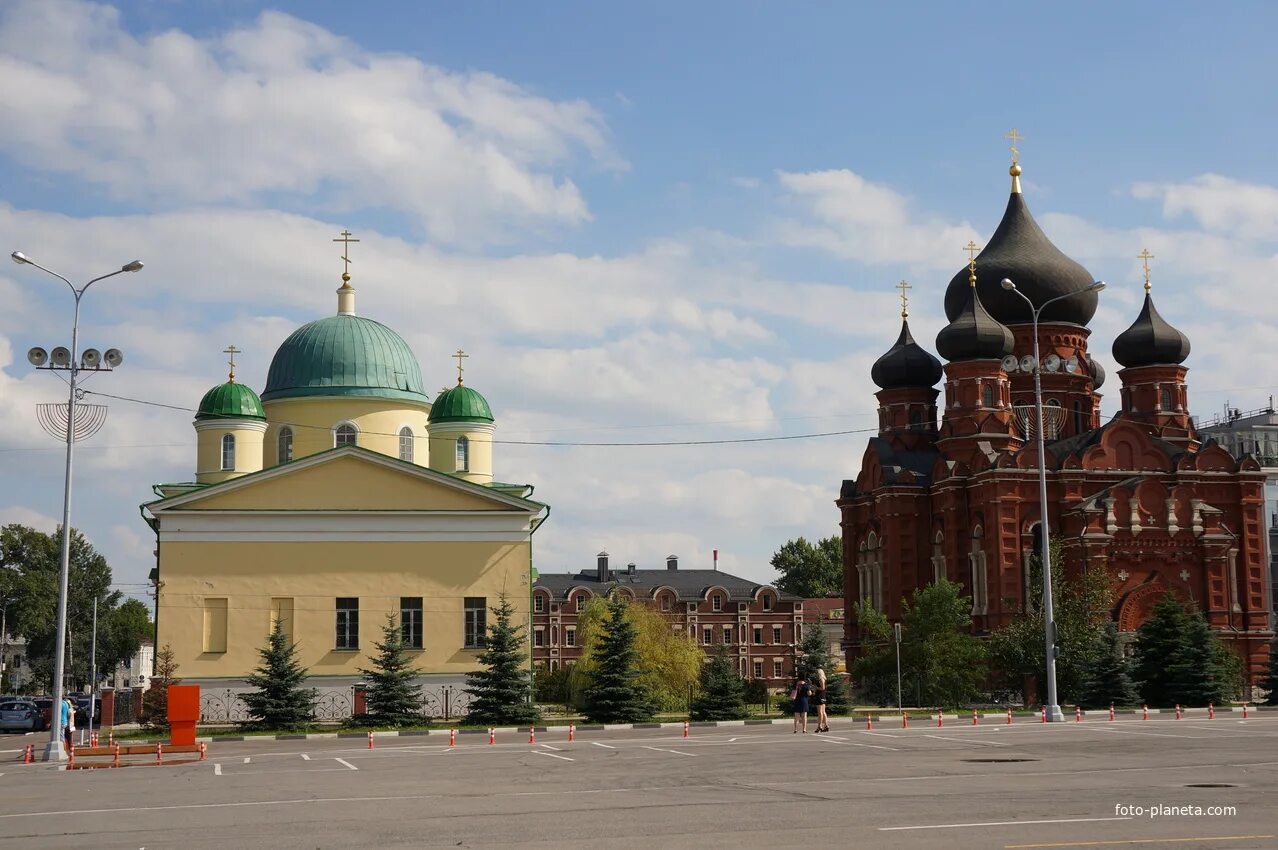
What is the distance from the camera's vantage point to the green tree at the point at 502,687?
38.0m

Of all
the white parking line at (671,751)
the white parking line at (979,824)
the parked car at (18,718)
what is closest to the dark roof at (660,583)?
the parked car at (18,718)

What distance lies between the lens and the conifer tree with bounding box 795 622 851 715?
124ft

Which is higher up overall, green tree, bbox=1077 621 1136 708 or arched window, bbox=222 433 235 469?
arched window, bbox=222 433 235 469

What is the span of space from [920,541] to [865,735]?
3374 cm

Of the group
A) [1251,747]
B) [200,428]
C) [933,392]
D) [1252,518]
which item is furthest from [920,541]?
[1251,747]

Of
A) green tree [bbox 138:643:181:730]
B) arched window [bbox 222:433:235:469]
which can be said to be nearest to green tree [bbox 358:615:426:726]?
green tree [bbox 138:643:181:730]

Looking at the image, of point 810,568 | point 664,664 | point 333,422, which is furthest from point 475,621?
point 810,568

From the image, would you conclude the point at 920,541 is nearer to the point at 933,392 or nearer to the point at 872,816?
the point at 933,392

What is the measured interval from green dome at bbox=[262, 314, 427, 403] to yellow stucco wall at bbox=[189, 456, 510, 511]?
769 cm

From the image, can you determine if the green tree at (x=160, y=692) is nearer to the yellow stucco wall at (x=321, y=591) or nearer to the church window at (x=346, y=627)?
the yellow stucco wall at (x=321, y=591)

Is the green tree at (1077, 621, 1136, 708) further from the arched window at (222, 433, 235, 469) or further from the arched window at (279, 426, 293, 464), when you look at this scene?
the arched window at (222, 433, 235, 469)

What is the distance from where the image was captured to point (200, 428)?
50000 mm

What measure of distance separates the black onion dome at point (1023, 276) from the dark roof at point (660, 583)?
35679mm

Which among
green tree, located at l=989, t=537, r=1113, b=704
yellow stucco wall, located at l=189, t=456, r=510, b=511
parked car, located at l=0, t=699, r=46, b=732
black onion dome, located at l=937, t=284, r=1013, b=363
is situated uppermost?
black onion dome, located at l=937, t=284, r=1013, b=363
